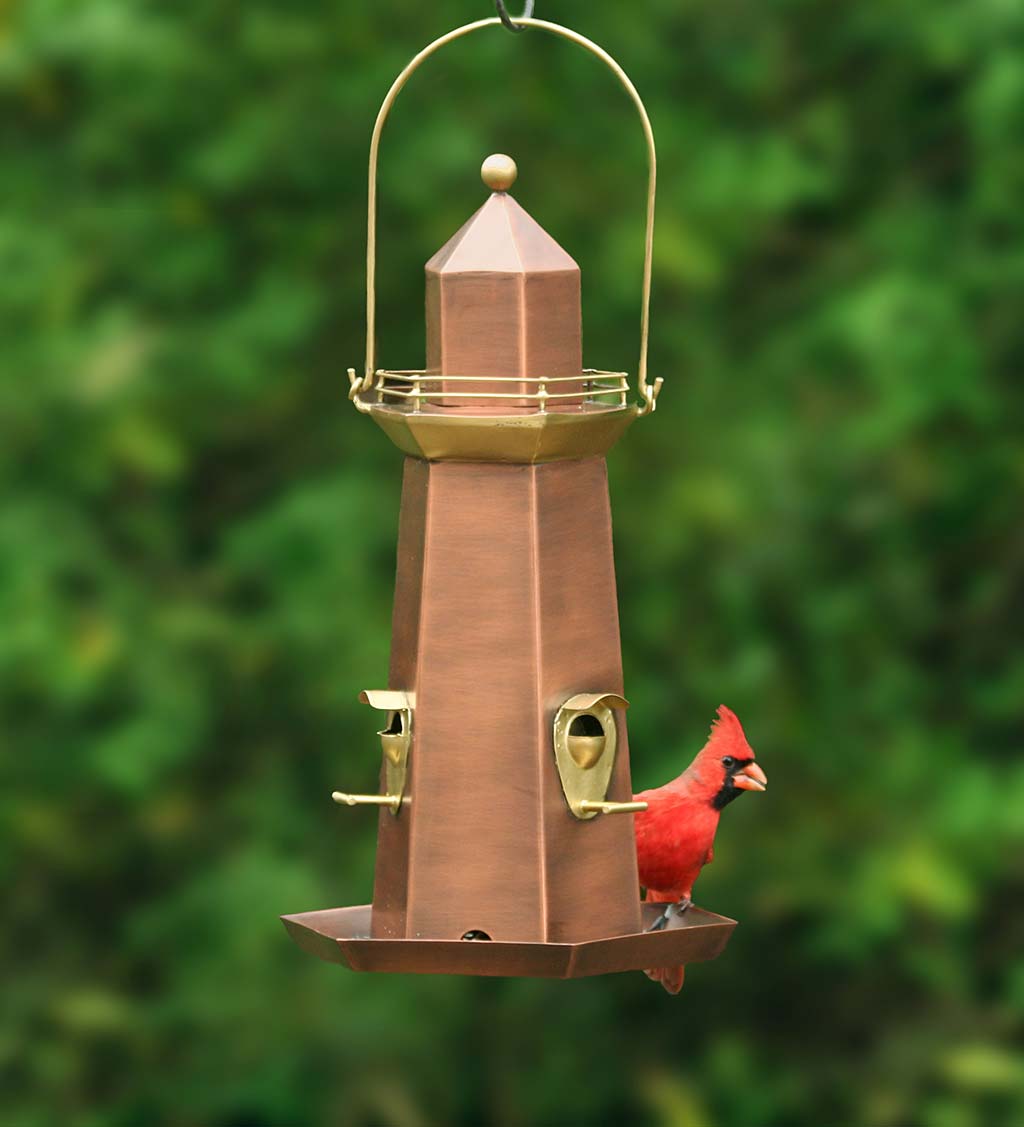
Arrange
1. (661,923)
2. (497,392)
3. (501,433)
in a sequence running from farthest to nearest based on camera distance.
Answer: (661,923) < (497,392) < (501,433)

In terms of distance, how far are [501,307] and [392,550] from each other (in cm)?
453

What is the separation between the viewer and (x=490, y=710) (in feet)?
11.8

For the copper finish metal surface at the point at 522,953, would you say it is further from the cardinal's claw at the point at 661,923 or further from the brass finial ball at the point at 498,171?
the brass finial ball at the point at 498,171

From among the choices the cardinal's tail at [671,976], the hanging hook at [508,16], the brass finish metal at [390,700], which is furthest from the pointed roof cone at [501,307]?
the cardinal's tail at [671,976]

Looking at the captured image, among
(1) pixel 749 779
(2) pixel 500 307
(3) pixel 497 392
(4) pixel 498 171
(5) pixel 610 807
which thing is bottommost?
(5) pixel 610 807

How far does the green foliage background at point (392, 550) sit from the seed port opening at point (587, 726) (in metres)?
4.06

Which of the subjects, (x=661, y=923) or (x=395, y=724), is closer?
(x=395, y=724)

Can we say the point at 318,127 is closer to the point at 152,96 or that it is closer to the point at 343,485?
the point at 152,96

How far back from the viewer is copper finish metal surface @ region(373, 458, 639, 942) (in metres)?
3.57

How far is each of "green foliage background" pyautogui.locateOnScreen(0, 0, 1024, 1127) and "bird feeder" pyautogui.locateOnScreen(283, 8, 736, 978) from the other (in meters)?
4.10

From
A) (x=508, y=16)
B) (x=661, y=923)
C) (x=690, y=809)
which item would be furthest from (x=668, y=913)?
(x=508, y=16)

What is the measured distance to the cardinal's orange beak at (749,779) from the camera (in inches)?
152

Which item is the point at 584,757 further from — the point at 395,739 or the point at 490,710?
the point at 395,739

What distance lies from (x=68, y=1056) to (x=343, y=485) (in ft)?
7.24
